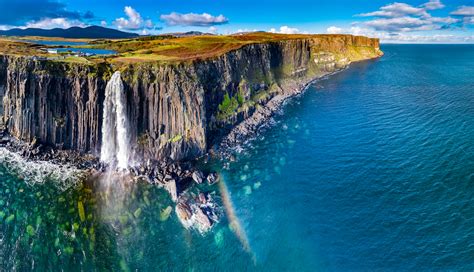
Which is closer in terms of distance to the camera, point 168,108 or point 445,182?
point 445,182

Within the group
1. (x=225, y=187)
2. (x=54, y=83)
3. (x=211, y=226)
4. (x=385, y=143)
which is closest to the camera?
(x=211, y=226)

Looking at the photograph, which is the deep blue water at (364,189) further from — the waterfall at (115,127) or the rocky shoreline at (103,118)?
the waterfall at (115,127)

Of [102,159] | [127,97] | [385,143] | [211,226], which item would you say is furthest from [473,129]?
[102,159]

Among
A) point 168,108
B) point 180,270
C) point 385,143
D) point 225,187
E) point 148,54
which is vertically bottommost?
point 180,270

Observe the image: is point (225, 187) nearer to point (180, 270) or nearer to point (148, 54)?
point (180, 270)

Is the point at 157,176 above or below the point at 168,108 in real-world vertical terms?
below

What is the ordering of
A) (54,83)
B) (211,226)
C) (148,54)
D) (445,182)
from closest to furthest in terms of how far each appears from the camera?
(211,226) → (445,182) → (54,83) → (148,54)
